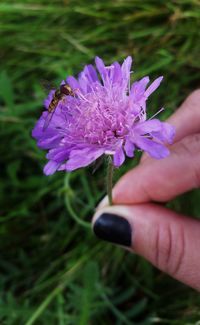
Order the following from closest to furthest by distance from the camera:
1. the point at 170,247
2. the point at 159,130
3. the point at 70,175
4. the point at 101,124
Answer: the point at 159,130
the point at 101,124
the point at 170,247
the point at 70,175

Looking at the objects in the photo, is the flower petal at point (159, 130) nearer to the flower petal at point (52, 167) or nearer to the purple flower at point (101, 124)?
the purple flower at point (101, 124)

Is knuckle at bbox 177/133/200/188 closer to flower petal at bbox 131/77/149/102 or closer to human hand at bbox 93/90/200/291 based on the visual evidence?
human hand at bbox 93/90/200/291

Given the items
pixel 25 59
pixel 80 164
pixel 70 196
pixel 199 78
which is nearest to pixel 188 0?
pixel 199 78

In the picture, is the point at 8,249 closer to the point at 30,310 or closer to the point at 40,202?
the point at 40,202

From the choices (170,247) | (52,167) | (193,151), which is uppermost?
(52,167)

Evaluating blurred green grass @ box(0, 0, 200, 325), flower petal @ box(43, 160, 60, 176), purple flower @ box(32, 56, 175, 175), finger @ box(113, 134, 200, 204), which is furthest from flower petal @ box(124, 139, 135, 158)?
blurred green grass @ box(0, 0, 200, 325)

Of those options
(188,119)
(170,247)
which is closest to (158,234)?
(170,247)

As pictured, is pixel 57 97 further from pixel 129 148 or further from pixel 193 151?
pixel 193 151
